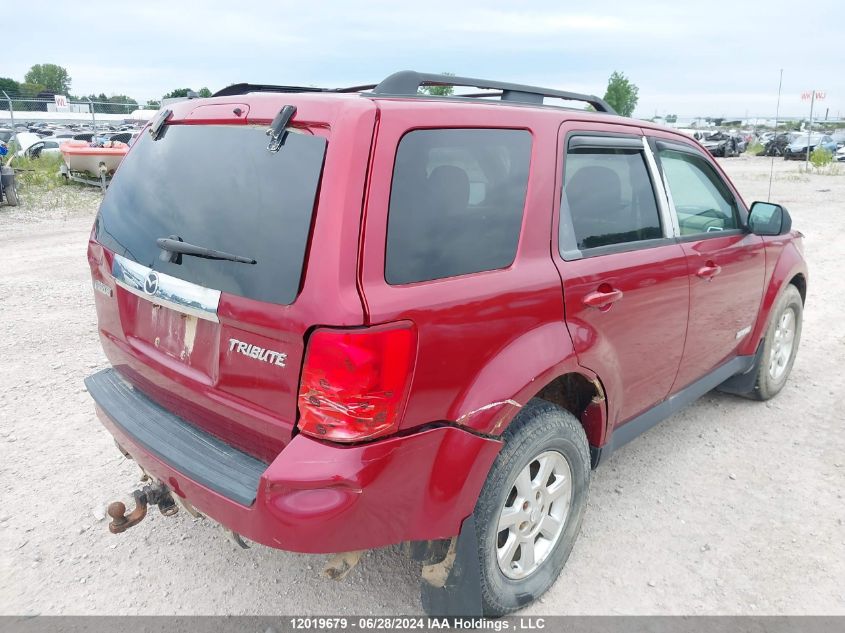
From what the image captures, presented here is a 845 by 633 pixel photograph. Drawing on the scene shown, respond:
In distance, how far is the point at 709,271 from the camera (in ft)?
11.0

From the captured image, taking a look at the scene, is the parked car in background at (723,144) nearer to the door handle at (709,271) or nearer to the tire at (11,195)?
the tire at (11,195)

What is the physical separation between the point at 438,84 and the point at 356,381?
128cm

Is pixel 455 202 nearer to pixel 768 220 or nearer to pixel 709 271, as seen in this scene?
pixel 709 271

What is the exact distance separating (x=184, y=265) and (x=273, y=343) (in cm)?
51

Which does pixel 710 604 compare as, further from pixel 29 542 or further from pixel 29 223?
pixel 29 223

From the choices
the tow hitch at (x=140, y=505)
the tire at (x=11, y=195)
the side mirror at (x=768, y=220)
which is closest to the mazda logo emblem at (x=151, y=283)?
the tow hitch at (x=140, y=505)

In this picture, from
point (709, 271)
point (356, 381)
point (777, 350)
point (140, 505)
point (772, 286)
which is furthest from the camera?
point (777, 350)

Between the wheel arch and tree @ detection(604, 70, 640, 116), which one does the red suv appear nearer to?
the wheel arch

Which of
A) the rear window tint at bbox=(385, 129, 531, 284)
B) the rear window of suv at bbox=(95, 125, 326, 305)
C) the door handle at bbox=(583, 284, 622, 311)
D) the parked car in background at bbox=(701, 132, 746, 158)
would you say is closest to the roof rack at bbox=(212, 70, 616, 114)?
the rear window tint at bbox=(385, 129, 531, 284)

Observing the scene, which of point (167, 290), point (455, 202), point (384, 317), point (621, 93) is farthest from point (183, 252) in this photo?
point (621, 93)

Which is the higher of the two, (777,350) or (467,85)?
(467,85)

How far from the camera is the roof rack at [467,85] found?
228cm

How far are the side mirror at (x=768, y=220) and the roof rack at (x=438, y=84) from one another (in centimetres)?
119

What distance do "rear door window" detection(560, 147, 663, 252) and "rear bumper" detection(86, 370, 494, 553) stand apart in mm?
988
